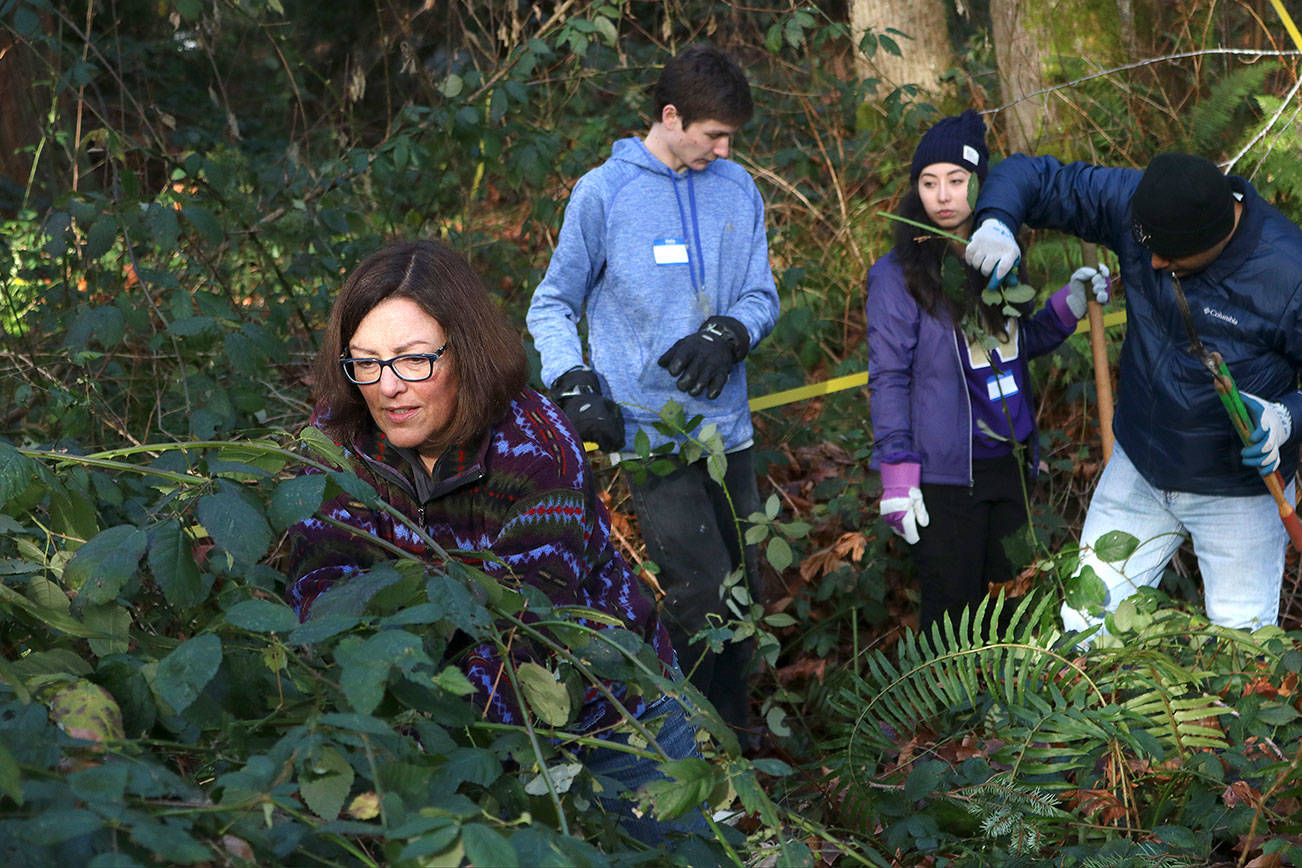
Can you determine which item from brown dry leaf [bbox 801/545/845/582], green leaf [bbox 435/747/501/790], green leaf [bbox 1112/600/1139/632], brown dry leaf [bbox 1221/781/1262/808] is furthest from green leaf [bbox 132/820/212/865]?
brown dry leaf [bbox 801/545/845/582]

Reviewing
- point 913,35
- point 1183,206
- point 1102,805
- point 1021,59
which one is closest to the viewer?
point 1102,805

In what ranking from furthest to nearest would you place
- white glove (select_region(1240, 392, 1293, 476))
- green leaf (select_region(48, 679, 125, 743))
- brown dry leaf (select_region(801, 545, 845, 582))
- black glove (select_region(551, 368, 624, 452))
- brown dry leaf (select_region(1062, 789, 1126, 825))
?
brown dry leaf (select_region(801, 545, 845, 582)) → black glove (select_region(551, 368, 624, 452)) → white glove (select_region(1240, 392, 1293, 476)) → brown dry leaf (select_region(1062, 789, 1126, 825)) → green leaf (select_region(48, 679, 125, 743))

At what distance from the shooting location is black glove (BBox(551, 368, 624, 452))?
357 centimetres

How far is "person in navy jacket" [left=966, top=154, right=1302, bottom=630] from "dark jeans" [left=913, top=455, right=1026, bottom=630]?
1.00ft

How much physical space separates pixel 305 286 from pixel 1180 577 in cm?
395

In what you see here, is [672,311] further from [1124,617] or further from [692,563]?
[1124,617]

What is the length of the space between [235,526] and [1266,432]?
2.88 m

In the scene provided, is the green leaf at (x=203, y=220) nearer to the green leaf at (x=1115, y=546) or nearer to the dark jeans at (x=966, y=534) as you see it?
the dark jeans at (x=966, y=534)

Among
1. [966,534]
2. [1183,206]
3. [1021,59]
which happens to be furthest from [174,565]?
[1021,59]

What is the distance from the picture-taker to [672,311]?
12.7 ft

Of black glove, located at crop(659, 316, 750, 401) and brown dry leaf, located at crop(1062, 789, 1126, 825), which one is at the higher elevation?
black glove, located at crop(659, 316, 750, 401)

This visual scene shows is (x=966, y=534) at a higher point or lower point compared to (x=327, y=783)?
lower

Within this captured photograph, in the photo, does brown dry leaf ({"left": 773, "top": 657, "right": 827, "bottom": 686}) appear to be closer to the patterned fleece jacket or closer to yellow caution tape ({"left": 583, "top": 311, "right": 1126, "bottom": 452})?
yellow caution tape ({"left": 583, "top": 311, "right": 1126, "bottom": 452})

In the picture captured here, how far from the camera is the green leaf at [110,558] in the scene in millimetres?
1436
